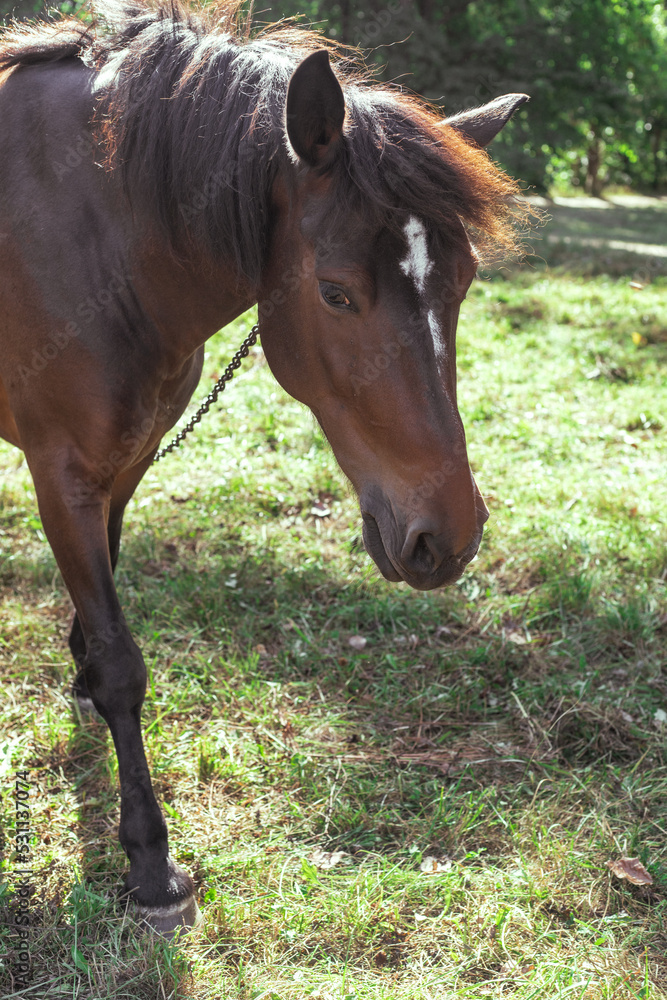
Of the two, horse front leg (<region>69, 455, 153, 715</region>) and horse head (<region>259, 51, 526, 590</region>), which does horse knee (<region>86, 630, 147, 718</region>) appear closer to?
horse front leg (<region>69, 455, 153, 715</region>)

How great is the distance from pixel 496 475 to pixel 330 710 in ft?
6.87

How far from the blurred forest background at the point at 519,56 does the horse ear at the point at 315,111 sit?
9009 mm

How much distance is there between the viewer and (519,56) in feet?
40.4

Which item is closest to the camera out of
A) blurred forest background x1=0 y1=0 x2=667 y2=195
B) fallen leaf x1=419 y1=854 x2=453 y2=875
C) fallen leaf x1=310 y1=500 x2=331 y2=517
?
fallen leaf x1=419 y1=854 x2=453 y2=875

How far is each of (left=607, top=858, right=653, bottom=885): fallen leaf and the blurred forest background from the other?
9.83 metres

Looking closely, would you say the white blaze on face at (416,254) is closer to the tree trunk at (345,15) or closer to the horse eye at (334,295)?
the horse eye at (334,295)

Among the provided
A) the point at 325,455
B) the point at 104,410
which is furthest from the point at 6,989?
the point at 325,455

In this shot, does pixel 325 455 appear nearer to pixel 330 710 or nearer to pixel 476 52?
pixel 330 710

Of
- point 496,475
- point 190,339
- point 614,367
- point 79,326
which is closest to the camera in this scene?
point 79,326

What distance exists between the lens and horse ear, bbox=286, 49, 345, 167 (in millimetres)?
1671

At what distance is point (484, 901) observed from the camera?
7.09 feet

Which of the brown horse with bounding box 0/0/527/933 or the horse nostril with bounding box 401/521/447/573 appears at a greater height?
the brown horse with bounding box 0/0/527/933

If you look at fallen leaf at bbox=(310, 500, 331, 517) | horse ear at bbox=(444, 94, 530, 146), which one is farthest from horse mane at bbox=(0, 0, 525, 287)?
fallen leaf at bbox=(310, 500, 331, 517)

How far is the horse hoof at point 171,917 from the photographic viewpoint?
2053 mm
